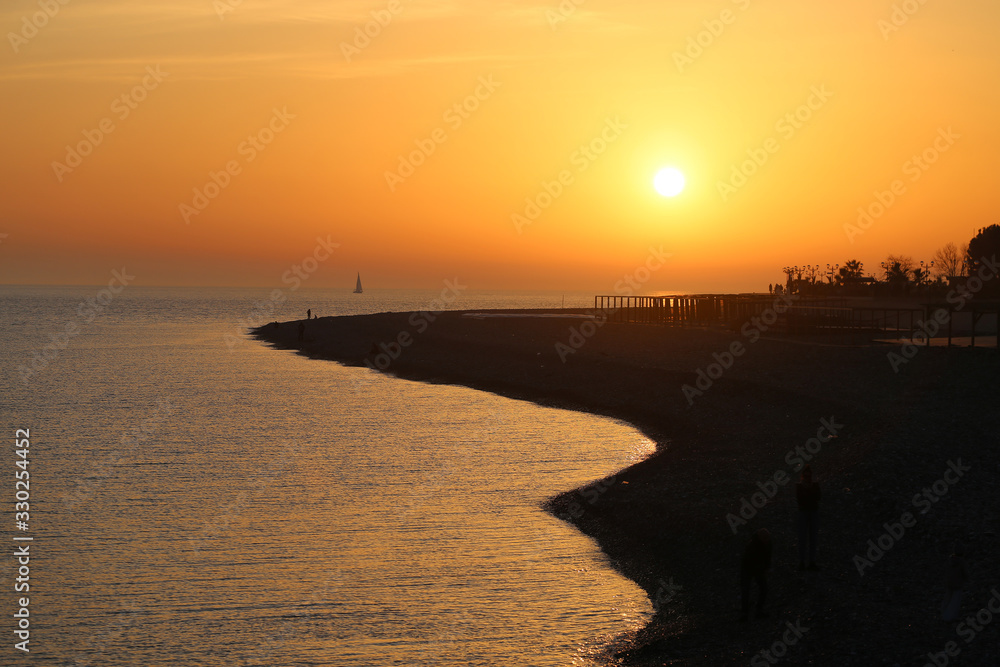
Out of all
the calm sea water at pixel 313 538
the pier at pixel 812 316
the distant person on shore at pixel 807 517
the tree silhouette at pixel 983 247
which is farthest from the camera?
the tree silhouette at pixel 983 247

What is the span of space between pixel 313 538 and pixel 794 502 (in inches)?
489

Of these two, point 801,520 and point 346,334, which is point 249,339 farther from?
point 801,520

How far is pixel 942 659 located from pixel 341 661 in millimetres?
9719

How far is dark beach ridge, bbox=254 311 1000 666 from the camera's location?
14086 millimetres

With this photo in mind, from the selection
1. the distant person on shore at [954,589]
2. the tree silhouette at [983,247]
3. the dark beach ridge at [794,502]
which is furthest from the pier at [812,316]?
the distant person on shore at [954,589]

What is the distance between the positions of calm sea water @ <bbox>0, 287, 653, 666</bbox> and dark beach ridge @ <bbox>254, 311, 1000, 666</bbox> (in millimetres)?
1538

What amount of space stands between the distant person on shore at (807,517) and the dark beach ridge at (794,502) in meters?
0.40

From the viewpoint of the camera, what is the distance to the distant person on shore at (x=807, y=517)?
1623 cm

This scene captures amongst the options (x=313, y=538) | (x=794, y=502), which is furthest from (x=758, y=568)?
(x=313, y=538)

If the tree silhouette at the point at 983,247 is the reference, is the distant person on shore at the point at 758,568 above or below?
below

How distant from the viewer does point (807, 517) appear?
53.9ft

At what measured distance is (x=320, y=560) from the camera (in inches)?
783

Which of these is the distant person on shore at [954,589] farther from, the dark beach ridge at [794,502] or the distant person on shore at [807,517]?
the distant person on shore at [807,517]

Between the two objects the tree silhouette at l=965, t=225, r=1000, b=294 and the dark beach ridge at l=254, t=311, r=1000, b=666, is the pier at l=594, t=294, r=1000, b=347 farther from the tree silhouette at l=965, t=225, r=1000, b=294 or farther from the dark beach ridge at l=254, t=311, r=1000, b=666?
the tree silhouette at l=965, t=225, r=1000, b=294
